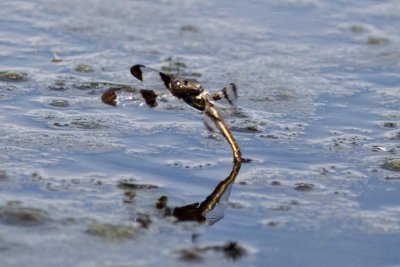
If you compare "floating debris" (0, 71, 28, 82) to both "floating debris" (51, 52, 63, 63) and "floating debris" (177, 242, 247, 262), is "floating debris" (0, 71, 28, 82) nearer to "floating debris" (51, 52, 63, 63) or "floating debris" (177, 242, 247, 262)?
"floating debris" (51, 52, 63, 63)

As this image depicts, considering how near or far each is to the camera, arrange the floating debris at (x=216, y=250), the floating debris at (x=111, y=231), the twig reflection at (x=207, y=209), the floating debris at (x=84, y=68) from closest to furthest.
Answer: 1. the floating debris at (x=216, y=250)
2. the floating debris at (x=111, y=231)
3. the twig reflection at (x=207, y=209)
4. the floating debris at (x=84, y=68)

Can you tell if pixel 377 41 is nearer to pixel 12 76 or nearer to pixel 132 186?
pixel 12 76

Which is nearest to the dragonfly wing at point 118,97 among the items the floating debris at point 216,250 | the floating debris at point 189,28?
the floating debris at point 216,250

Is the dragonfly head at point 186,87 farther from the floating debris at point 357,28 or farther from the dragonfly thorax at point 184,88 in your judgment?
the floating debris at point 357,28

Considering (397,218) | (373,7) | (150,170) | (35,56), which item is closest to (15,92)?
(35,56)

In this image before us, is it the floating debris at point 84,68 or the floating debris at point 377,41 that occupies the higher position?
the floating debris at point 377,41

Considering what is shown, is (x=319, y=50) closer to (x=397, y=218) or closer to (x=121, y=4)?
(x=121, y=4)
